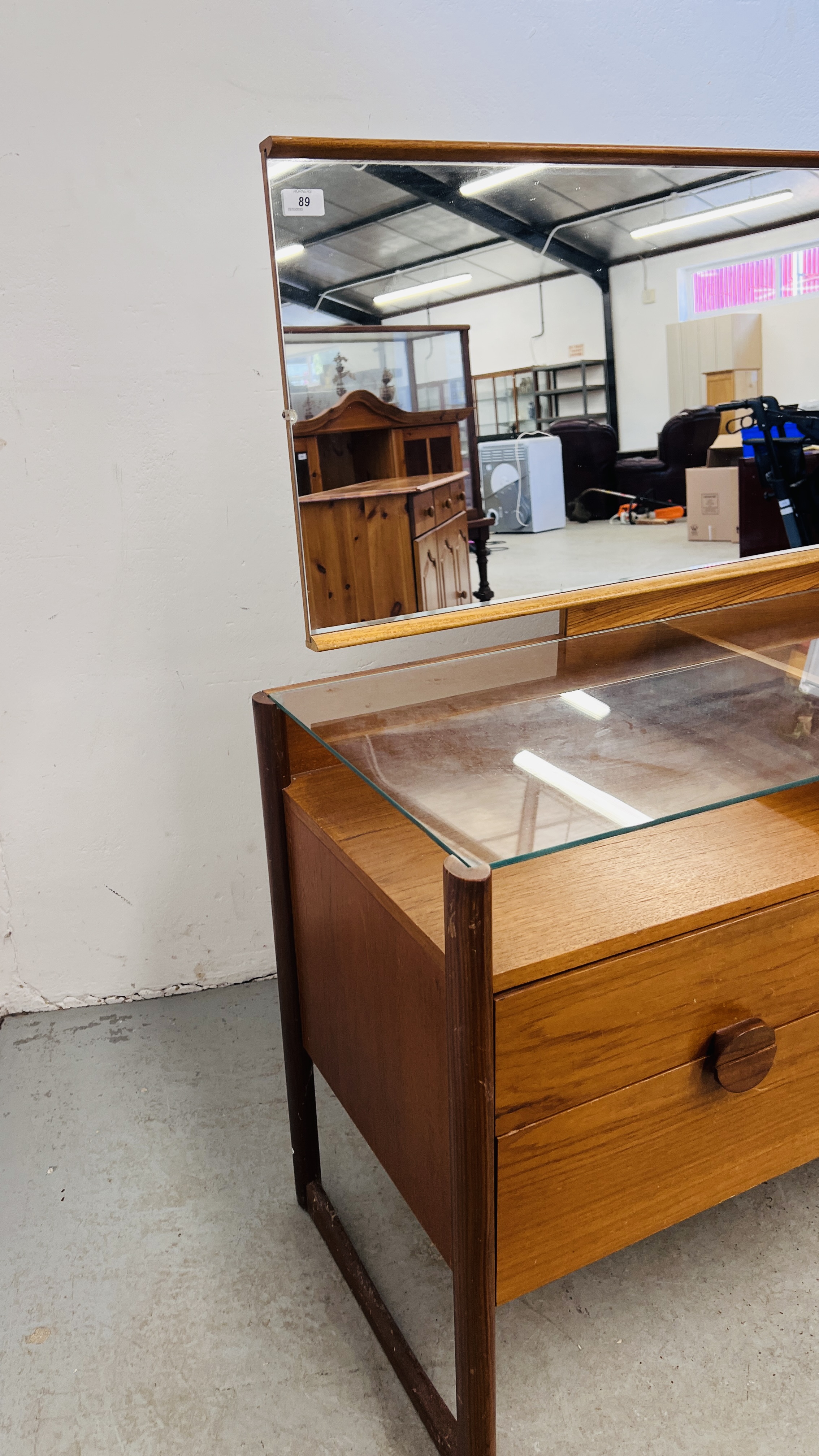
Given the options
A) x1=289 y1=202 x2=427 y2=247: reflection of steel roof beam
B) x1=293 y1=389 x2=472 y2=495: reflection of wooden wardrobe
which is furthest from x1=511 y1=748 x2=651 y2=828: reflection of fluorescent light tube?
x1=289 y1=202 x2=427 y2=247: reflection of steel roof beam

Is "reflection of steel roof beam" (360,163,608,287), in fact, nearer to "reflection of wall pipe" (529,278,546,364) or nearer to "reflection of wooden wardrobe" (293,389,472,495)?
"reflection of wall pipe" (529,278,546,364)

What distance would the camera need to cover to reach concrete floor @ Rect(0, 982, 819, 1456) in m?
1.12

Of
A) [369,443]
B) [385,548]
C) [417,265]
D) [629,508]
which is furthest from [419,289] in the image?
[629,508]

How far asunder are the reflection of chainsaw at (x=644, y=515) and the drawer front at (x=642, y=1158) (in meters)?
0.85

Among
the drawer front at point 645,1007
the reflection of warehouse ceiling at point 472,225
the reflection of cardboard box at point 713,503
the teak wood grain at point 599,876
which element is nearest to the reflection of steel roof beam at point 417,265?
the reflection of warehouse ceiling at point 472,225

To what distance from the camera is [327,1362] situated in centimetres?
121

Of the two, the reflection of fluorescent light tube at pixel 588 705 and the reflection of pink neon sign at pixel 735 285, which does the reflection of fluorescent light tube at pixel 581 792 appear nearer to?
the reflection of fluorescent light tube at pixel 588 705

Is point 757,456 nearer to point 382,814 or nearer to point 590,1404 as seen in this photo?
point 382,814

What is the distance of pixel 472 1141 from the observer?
0.85m

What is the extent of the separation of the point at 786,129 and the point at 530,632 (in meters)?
1.06

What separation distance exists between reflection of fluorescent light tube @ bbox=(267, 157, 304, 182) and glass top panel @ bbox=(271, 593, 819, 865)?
680 millimetres

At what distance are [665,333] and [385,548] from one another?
0.57m

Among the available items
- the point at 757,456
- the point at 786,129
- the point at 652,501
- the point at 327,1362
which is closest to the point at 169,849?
the point at 327,1362

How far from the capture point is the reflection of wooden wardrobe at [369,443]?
140cm
